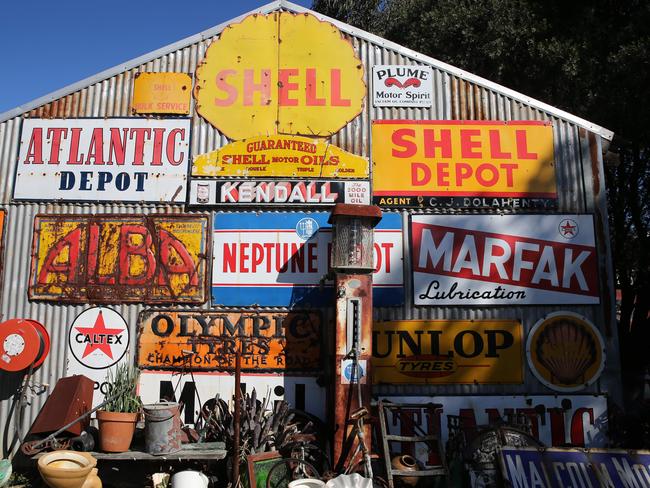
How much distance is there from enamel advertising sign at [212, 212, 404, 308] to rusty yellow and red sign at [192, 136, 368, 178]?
73 cm

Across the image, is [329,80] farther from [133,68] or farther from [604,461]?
[604,461]

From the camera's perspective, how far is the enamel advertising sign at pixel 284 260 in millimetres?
9383

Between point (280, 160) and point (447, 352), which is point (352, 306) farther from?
point (280, 160)

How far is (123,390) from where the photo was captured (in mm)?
8453

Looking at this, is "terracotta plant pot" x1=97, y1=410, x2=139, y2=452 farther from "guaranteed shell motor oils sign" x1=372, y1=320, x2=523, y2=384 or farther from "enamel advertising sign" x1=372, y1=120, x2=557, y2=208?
"enamel advertising sign" x1=372, y1=120, x2=557, y2=208

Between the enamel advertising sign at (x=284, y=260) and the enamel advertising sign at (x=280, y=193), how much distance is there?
226 millimetres

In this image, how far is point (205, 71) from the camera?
1010 centimetres

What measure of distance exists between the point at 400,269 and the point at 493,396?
2.52 metres

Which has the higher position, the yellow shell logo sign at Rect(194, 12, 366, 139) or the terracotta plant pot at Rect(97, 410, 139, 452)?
the yellow shell logo sign at Rect(194, 12, 366, 139)

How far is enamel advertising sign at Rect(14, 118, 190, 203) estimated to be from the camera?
9.72 metres

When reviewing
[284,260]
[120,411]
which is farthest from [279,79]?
[120,411]

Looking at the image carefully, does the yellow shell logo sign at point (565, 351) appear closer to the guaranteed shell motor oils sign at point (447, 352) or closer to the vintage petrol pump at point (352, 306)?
the guaranteed shell motor oils sign at point (447, 352)

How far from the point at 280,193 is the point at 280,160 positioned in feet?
1.93

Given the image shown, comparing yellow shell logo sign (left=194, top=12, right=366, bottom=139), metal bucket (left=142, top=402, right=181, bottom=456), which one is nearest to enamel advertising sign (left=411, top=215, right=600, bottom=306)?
yellow shell logo sign (left=194, top=12, right=366, bottom=139)
